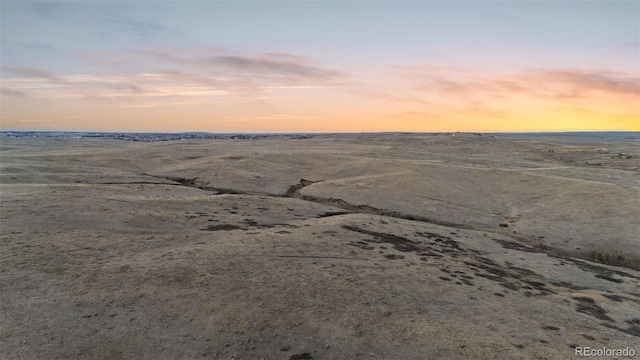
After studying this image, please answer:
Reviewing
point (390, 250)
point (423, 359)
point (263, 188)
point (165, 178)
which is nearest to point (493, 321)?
point (423, 359)

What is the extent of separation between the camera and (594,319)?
1784cm

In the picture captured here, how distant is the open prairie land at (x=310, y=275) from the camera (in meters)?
14.8

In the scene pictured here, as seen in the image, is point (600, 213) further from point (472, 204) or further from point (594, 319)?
point (594, 319)

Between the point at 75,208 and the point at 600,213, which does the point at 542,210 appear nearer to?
the point at 600,213

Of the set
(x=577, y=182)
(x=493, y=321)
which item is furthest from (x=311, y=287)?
(x=577, y=182)

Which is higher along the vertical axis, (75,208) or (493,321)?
(75,208)

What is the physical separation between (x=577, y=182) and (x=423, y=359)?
46968 mm

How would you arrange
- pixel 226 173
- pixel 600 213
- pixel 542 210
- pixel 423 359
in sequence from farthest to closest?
pixel 226 173 → pixel 542 210 → pixel 600 213 → pixel 423 359

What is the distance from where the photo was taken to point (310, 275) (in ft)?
67.4

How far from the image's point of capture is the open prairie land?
48.4 ft

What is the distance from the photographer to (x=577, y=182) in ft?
167

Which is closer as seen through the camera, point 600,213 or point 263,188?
point 600,213

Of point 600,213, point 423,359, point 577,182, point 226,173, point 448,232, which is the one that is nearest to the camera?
point 423,359

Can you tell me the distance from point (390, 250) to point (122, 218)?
63.2 ft
